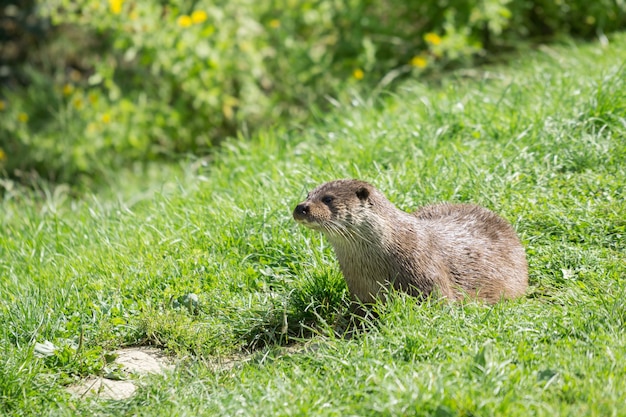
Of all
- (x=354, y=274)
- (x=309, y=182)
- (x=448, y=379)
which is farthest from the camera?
(x=309, y=182)

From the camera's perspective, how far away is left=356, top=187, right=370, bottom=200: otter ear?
4.03 metres

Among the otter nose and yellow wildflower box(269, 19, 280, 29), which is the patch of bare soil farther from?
yellow wildflower box(269, 19, 280, 29)

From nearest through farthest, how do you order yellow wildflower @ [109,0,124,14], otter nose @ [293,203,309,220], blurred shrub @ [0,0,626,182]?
otter nose @ [293,203,309,220], yellow wildflower @ [109,0,124,14], blurred shrub @ [0,0,626,182]

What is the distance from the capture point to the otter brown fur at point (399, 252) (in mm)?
3939

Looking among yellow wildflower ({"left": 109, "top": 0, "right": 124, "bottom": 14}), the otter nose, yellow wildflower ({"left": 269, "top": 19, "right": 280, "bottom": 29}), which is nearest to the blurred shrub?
yellow wildflower ({"left": 269, "top": 19, "right": 280, "bottom": 29})

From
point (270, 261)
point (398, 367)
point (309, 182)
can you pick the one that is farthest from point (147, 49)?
point (398, 367)

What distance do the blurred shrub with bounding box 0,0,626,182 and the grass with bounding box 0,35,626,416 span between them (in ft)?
5.84

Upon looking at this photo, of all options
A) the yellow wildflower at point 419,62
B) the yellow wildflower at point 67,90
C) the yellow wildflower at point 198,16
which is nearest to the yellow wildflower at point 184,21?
the yellow wildflower at point 198,16

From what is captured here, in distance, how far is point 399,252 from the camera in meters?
3.95

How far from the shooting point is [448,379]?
3.18m

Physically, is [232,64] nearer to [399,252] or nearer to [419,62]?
[419,62]

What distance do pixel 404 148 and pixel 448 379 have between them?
2.51 meters

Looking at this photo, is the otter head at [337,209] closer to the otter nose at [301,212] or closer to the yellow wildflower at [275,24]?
the otter nose at [301,212]

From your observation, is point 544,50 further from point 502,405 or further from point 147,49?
point 502,405
